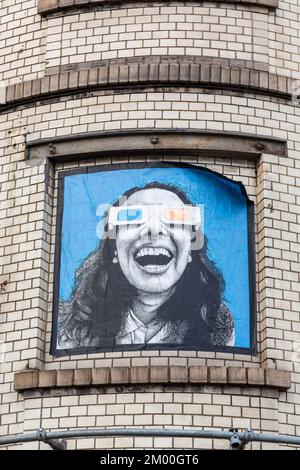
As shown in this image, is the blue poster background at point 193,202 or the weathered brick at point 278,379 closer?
the weathered brick at point 278,379

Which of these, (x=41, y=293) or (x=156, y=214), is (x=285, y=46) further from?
(x=41, y=293)

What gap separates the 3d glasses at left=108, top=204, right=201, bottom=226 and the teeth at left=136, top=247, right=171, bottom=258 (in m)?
0.42

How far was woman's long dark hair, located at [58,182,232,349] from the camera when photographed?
17359mm

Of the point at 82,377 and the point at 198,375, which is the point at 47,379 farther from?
the point at 198,375

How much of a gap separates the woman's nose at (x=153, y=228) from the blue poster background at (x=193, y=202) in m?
0.60

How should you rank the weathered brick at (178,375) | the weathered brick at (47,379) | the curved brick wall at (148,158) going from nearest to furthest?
the weathered brick at (178,375) < the curved brick wall at (148,158) < the weathered brick at (47,379)

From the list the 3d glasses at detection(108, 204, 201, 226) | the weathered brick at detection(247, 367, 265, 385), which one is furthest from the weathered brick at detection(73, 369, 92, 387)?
the 3d glasses at detection(108, 204, 201, 226)

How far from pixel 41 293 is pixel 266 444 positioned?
3916 mm

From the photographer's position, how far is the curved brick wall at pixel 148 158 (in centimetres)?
1675

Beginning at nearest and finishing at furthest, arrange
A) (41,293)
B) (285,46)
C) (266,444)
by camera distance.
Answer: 1. (266,444)
2. (41,293)
3. (285,46)

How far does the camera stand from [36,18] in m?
20.0

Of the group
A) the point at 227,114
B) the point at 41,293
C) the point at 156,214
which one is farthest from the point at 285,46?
the point at 41,293

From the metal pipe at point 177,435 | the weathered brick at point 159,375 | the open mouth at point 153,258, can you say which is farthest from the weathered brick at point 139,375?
the open mouth at point 153,258

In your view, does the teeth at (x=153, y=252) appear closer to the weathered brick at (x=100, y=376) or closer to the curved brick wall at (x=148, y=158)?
the curved brick wall at (x=148, y=158)
